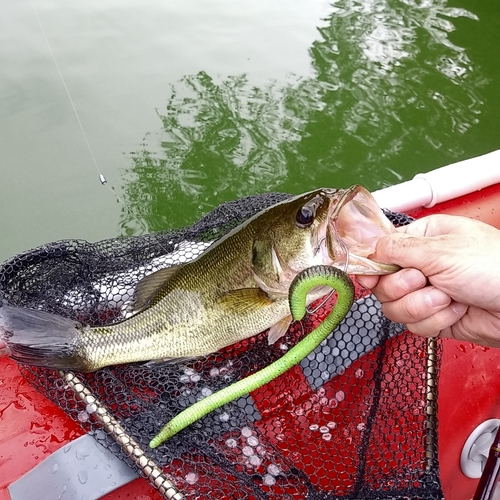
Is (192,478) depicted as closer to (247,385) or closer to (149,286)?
(247,385)

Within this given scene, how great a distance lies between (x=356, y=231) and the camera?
6.47 ft

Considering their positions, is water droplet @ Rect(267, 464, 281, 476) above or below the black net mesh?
below

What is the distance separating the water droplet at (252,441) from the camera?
6.53 ft

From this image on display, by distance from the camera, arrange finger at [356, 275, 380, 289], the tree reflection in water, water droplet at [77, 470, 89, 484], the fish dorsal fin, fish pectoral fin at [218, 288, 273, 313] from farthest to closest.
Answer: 1. the tree reflection in water
2. the fish dorsal fin
3. fish pectoral fin at [218, 288, 273, 313]
4. finger at [356, 275, 380, 289]
5. water droplet at [77, 470, 89, 484]

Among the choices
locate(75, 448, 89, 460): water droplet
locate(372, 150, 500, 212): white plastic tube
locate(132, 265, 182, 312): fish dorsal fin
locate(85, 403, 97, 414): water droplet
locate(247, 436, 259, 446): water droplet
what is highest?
locate(372, 150, 500, 212): white plastic tube

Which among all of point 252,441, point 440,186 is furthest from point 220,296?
point 440,186

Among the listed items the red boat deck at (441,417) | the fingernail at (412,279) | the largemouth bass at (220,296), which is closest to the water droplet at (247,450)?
the red boat deck at (441,417)

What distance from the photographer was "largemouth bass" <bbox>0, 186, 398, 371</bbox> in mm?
2006

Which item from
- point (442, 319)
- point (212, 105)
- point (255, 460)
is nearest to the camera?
point (442, 319)

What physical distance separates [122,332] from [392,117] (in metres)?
5.41

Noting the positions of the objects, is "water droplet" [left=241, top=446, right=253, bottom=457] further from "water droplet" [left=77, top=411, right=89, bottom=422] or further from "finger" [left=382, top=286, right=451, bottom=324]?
"finger" [left=382, top=286, right=451, bottom=324]

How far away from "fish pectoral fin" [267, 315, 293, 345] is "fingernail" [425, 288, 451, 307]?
0.69 m

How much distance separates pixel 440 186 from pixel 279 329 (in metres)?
1.38

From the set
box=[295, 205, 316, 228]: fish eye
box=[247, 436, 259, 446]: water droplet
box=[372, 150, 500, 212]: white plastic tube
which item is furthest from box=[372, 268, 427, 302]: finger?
box=[372, 150, 500, 212]: white plastic tube
